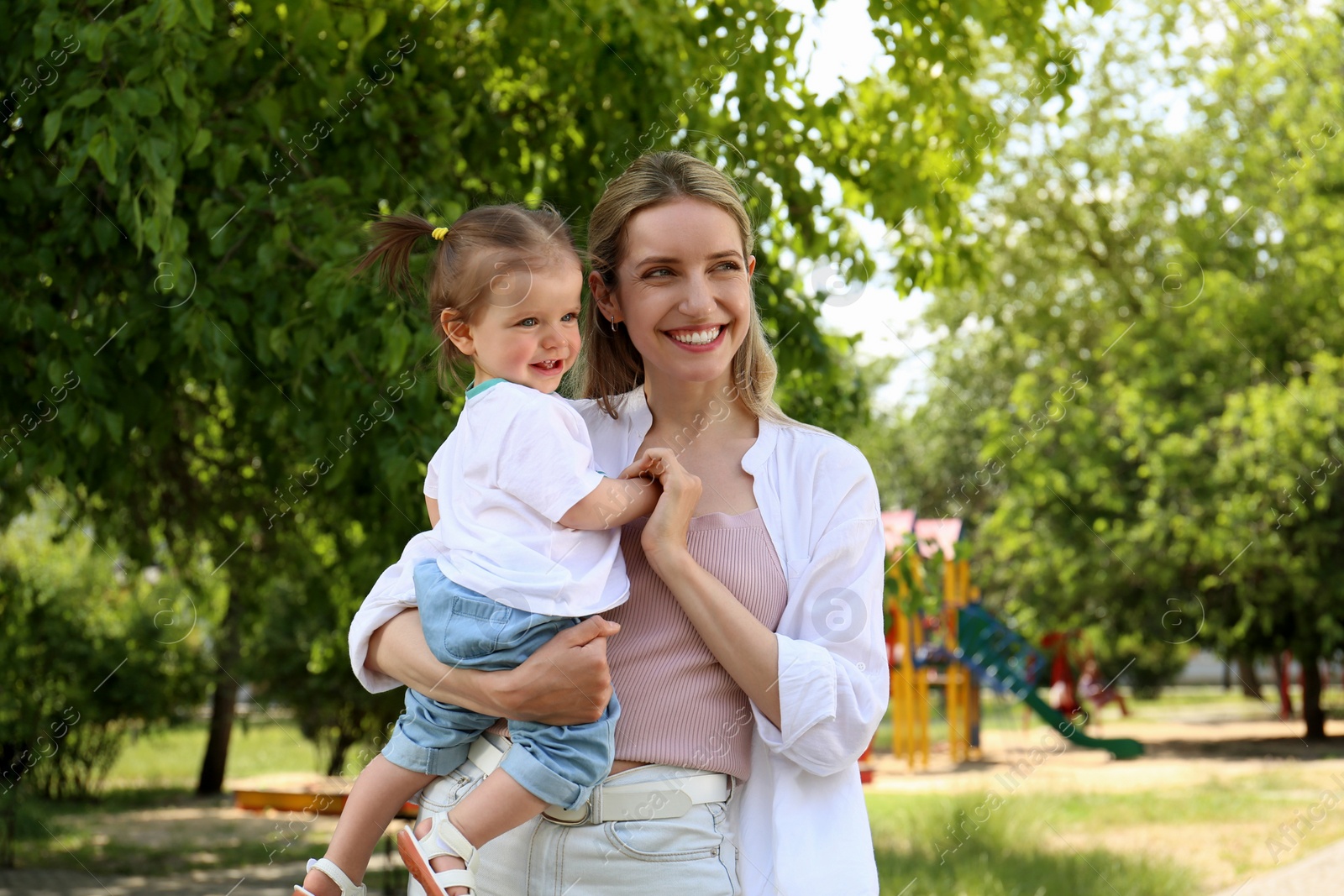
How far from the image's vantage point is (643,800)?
1887 millimetres

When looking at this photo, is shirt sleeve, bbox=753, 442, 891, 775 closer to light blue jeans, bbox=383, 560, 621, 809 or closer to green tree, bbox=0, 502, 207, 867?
light blue jeans, bbox=383, 560, 621, 809

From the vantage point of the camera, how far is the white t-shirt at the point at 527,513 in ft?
6.39

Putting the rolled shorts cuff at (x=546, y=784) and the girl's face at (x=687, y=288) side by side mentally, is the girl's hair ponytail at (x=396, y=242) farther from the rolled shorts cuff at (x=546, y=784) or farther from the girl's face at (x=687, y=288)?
the rolled shorts cuff at (x=546, y=784)

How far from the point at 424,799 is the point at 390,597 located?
1.08ft

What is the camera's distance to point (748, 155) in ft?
18.6

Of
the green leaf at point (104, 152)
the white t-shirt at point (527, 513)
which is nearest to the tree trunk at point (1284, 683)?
the green leaf at point (104, 152)

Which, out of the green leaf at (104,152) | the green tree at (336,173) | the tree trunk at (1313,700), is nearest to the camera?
the green leaf at (104,152)

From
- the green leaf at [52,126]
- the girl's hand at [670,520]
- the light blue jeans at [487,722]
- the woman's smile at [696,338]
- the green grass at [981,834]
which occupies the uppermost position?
the green leaf at [52,126]

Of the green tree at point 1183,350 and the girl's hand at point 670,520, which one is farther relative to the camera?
the green tree at point 1183,350

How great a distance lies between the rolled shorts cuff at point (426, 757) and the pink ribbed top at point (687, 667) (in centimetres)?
30

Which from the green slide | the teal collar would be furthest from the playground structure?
the teal collar

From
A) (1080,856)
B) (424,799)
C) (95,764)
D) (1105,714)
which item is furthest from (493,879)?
(1105,714)

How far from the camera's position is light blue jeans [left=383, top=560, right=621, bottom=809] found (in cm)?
185

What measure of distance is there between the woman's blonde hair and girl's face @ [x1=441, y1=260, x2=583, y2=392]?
12cm
